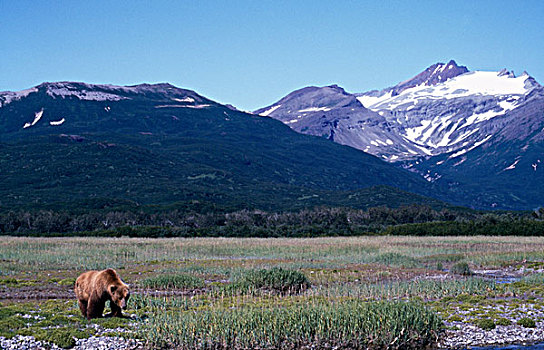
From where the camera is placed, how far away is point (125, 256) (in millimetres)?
47062

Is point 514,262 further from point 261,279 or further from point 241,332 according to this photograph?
point 241,332

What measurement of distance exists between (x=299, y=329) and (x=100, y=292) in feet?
20.2

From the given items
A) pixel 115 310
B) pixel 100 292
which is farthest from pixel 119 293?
pixel 115 310

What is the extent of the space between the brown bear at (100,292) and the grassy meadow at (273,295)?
457mm

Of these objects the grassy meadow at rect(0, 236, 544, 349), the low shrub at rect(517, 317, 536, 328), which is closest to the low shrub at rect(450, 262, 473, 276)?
the grassy meadow at rect(0, 236, 544, 349)

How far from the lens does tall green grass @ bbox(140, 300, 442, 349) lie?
18266mm

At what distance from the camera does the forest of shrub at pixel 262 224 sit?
77812 millimetres

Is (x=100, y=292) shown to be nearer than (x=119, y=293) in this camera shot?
No

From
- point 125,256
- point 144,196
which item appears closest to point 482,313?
point 125,256

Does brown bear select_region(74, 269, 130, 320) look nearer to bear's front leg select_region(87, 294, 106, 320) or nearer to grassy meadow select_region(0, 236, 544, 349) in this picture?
bear's front leg select_region(87, 294, 106, 320)

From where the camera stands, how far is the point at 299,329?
18.6 meters

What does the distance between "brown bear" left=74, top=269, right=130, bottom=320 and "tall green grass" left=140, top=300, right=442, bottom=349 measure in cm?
144

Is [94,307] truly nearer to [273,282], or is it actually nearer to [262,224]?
[273,282]

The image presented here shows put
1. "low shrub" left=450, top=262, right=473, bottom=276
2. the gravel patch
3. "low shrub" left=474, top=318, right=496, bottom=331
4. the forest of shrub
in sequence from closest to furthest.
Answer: the gravel patch < "low shrub" left=474, top=318, right=496, bottom=331 < "low shrub" left=450, top=262, right=473, bottom=276 < the forest of shrub
